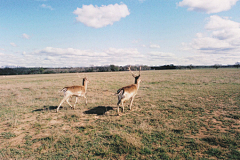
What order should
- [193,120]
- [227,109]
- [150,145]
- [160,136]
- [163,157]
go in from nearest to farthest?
1. [163,157]
2. [150,145]
3. [160,136]
4. [193,120]
5. [227,109]

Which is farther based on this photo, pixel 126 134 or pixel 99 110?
pixel 99 110

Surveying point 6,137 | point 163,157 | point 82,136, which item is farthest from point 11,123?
point 163,157

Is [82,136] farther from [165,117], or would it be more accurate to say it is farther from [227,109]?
[227,109]

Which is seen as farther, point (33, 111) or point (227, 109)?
point (33, 111)

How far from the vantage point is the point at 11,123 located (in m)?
8.80

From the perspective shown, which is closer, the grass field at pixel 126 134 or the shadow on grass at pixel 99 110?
the grass field at pixel 126 134

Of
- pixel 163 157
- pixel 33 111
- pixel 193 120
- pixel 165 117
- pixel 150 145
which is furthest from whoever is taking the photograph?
pixel 33 111

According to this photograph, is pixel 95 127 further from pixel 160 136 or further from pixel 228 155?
pixel 228 155

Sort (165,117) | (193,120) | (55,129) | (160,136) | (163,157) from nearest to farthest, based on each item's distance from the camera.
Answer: (163,157), (160,136), (55,129), (193,120), (165,117)

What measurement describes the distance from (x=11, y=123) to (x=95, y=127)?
220 inches

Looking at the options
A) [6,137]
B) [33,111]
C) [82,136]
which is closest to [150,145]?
[82,136]

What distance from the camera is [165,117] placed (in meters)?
9.30

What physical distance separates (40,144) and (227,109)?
1262 cm

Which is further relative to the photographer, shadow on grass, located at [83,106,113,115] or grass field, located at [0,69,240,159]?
shadow on grass, located at [83,106,113,115]
